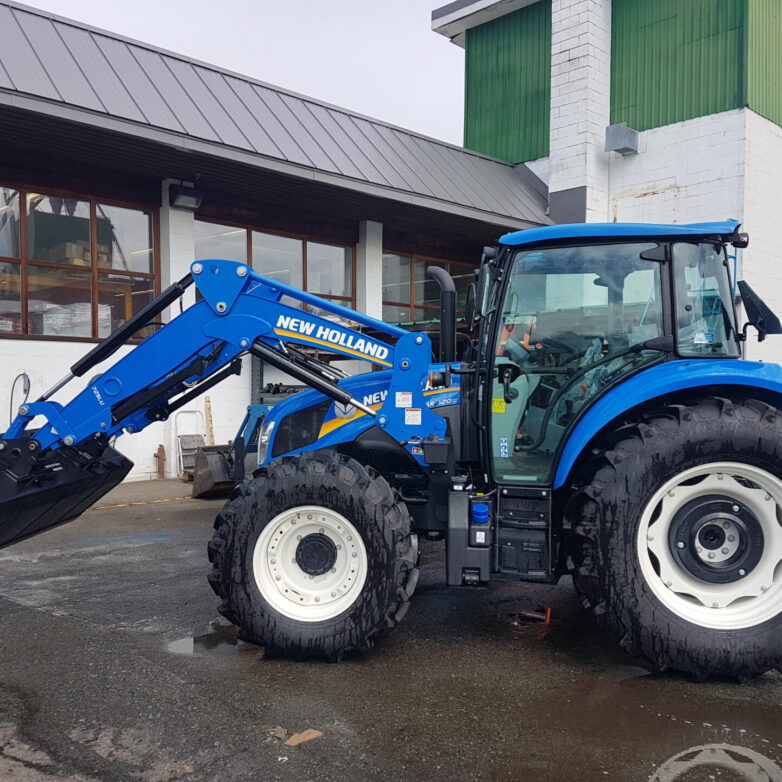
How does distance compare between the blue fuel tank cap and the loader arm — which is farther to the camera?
the loader arm

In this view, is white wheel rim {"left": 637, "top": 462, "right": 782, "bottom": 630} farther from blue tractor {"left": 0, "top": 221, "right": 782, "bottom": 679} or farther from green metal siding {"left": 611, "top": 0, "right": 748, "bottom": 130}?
green metal siding {"left": 611, "top": 0, "right": 748, "bottom": 130}

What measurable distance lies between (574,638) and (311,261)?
1005cm

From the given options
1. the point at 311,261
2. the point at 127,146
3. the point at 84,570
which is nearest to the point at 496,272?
the point at 84,570

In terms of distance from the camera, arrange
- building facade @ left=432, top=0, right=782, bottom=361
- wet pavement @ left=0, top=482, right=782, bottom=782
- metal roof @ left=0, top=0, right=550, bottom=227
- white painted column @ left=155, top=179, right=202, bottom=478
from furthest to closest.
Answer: building facade @ left=432, top=0, right=782, bottom=361, white painted column @ left=155, top=179, right=202, bottom=478, metal roof @ left=0, top=0, right=550, bottom=227, wet pavement @ left=0, top=482, right=782, bottom=782

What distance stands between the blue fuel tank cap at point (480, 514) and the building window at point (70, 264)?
8.25 metres

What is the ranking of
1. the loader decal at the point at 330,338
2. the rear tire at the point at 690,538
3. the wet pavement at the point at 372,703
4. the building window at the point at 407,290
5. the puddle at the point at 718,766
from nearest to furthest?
the puddle at the point at 718,766
the wet pavement at the point at 372,703
the rear tire at the point at 690,538
the loader decal at the point at 330,338
the building window at the point at 407,290

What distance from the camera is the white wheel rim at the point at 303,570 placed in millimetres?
4160

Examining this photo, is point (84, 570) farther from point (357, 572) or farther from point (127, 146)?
point (127, 146)

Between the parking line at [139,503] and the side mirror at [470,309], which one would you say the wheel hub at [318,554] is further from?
the parking line at [139,503]

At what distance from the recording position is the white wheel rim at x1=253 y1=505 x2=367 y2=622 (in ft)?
13.6

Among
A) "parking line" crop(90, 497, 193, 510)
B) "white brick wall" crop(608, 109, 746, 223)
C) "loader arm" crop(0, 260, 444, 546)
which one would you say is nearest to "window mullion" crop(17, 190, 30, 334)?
"parking line" crop(90, 497, 193, 510)

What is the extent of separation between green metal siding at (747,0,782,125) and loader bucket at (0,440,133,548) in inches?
524

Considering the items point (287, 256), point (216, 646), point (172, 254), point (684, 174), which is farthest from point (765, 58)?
point (216, 646)

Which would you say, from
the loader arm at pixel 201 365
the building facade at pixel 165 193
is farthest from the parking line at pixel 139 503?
the loader arm at pixel 201 365
